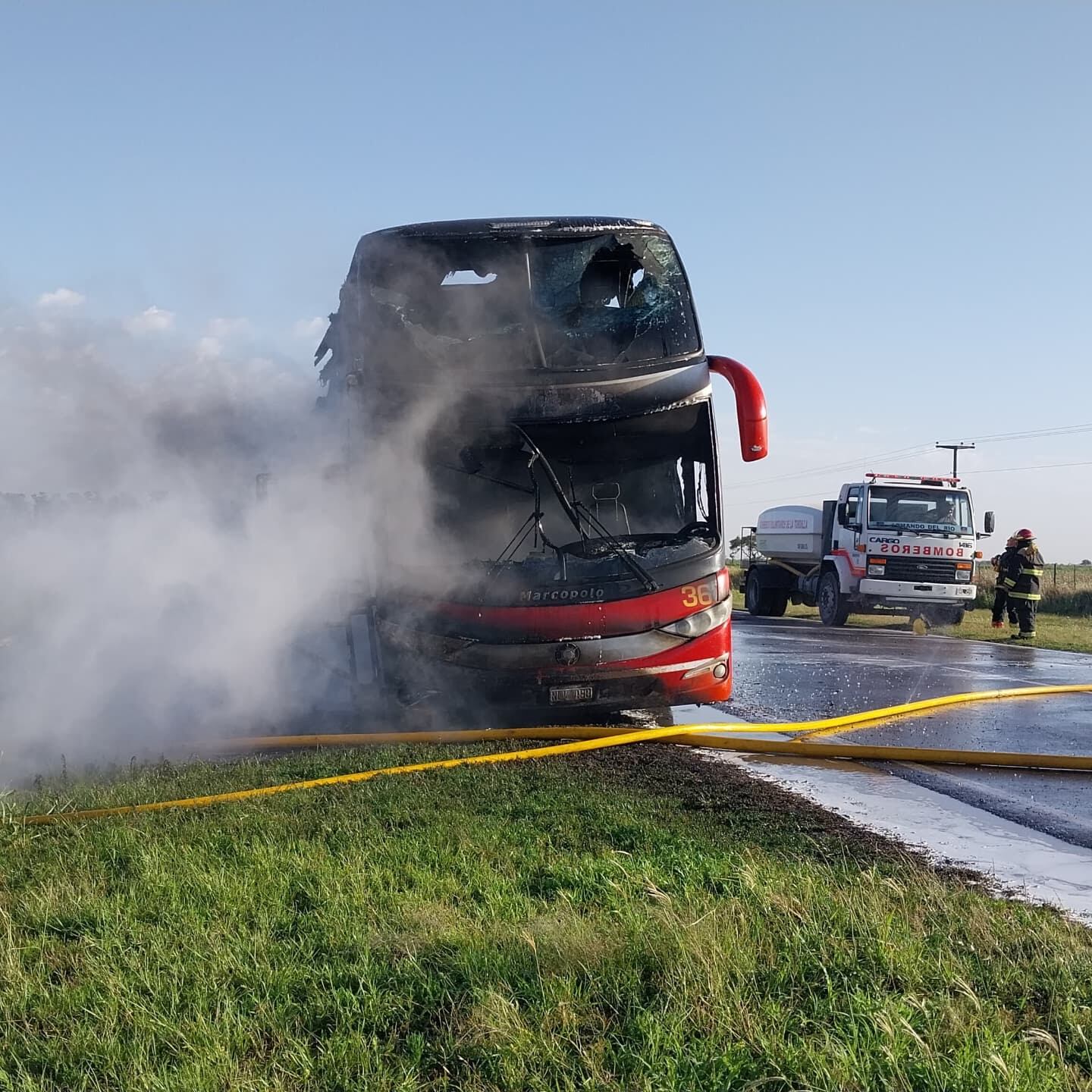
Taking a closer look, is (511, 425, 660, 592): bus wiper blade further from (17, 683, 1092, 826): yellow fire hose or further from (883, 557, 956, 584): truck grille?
(883, 557, 956, 584): truck grille

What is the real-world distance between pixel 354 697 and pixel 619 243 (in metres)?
4.30

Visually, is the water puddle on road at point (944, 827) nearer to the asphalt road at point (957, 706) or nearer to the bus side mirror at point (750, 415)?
the asphalt road at point (957, 706)

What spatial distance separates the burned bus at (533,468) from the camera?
9055 millimetres

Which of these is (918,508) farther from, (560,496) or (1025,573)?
(560,496)

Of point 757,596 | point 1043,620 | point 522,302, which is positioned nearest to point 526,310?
point 522,302

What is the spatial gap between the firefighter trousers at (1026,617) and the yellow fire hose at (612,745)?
1348cm

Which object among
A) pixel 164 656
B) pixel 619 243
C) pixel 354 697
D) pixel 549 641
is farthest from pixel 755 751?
pixel 164 656

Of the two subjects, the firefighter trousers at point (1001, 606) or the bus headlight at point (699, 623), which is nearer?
the bus headlight at point (699, 623)

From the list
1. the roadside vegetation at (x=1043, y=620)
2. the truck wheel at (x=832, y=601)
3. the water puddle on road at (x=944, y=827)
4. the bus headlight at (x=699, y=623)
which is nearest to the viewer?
the water puddle on road at (x=944, y=827)

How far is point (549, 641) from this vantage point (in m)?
8.97

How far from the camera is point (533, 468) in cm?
952

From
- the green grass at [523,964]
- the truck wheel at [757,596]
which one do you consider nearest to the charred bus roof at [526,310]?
the green grass at [523,964]

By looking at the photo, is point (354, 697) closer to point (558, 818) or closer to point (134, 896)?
point (558, 818)

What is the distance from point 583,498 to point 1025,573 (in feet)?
49.4
